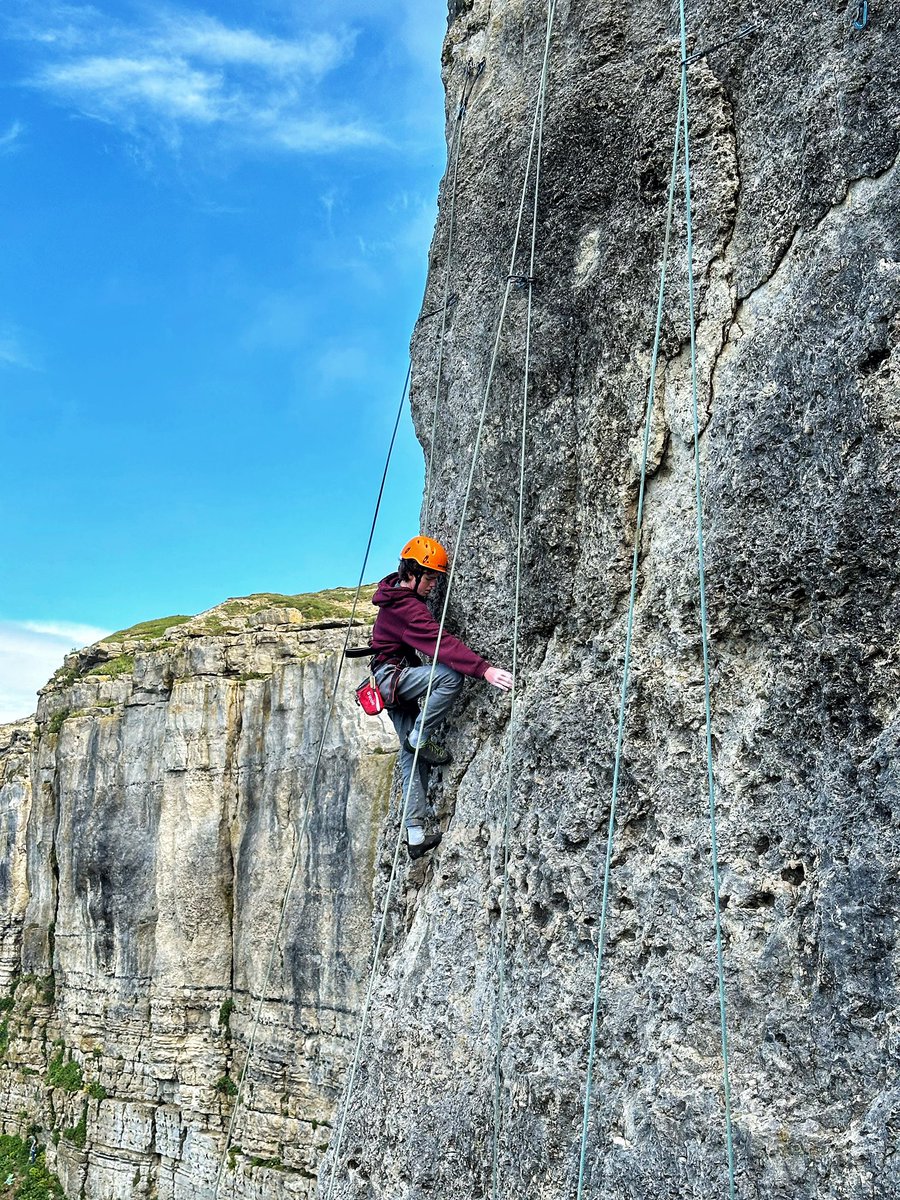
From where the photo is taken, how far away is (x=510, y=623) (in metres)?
7.25

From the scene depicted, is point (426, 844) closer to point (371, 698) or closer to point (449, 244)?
point (371, 698)

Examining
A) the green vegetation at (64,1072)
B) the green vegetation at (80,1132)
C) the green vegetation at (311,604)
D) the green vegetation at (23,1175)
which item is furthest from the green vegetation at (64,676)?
the green vegetation at (23,1175)

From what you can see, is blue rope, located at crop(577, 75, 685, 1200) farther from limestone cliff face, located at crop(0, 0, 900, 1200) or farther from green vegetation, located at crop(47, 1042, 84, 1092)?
green vegetation, located at crop(47, 1042, 84, 1092)

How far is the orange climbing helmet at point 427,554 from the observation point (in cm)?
763

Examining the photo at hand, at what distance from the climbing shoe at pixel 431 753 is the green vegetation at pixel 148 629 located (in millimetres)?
38806

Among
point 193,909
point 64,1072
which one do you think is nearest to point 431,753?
point 193,909

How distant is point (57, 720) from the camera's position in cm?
4188

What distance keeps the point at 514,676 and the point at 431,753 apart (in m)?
1.08

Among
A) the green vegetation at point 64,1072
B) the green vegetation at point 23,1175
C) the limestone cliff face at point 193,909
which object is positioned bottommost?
the green vegetation at point 23,1175

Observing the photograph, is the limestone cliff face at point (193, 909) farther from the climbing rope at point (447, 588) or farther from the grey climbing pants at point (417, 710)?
the climbing rope at point (447, 588)

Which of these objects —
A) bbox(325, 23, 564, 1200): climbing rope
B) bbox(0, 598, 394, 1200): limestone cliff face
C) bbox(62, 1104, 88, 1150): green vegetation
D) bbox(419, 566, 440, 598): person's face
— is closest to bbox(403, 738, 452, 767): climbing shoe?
bbox(325, 23, 564, 1200): climbing rope

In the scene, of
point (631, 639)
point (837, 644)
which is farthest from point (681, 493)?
point (837, 644)

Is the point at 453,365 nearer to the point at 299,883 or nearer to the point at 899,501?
the point at 899,501

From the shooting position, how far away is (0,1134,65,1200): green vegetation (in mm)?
37125
